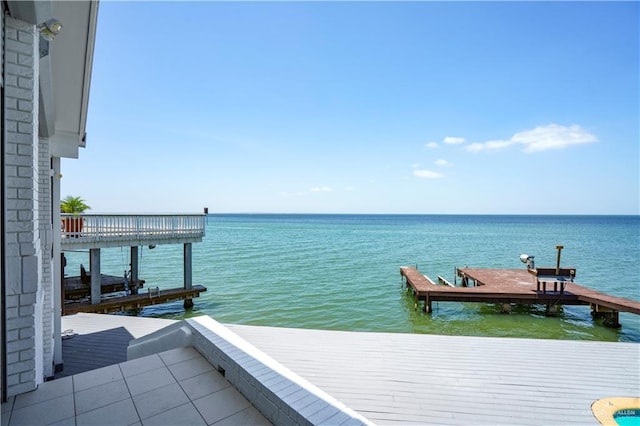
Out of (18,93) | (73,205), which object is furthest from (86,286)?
(18,93)

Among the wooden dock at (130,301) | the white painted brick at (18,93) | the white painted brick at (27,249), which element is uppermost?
the white painted brick at (18,93)

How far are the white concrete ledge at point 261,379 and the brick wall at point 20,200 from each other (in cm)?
147

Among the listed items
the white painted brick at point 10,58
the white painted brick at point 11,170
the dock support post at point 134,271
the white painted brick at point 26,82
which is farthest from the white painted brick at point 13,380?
the dock support post at point 134,271

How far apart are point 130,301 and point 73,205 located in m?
6.63

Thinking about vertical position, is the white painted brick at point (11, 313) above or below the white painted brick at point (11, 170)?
below

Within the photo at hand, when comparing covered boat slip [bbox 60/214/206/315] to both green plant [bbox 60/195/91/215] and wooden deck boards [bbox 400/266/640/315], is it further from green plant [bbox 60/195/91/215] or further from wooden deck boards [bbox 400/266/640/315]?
wooden deck boards [bbox 400/266/640/315]

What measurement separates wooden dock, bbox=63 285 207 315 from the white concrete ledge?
6820mm

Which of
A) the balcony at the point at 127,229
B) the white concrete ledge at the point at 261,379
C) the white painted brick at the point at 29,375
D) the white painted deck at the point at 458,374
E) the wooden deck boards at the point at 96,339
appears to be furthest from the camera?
the balcony at the point at 127,229

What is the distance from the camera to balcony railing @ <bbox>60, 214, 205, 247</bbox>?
927 centimetres

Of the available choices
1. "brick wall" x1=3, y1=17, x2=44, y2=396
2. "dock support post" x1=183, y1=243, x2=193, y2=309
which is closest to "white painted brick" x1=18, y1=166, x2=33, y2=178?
"brick wall" x1=3, y1=17, x2=44, y2=396

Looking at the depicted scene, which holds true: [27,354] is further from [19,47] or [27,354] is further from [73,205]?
[73,205]

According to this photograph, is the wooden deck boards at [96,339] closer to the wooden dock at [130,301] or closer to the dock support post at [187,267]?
the wooden dock at [130,301]

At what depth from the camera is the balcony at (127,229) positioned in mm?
9242

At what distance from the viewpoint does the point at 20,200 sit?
8.27 ft
